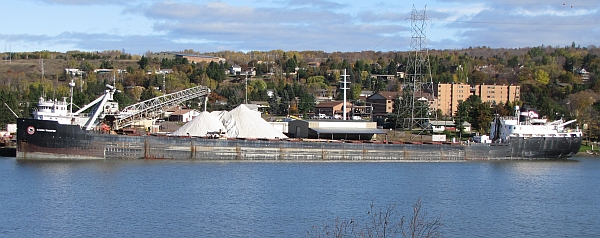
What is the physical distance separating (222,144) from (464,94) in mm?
50893

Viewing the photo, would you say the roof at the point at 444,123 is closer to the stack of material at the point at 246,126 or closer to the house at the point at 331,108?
the house at the point at 331,108

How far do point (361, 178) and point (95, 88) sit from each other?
180 ft

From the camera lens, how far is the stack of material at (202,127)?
4625cm

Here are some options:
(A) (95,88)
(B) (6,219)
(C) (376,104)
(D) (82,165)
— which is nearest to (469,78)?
(C) (376,104)

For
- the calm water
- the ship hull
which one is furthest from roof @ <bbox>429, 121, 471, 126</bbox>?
the calm water

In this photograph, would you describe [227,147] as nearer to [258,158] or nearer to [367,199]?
[258,158]

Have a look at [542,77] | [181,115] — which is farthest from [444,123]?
[542,77]

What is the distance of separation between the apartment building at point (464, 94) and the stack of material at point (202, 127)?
4127 cm

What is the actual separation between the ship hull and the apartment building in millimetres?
34349

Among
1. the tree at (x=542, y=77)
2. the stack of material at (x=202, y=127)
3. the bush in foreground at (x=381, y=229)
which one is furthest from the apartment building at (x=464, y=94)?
the bush in foreground at (x=381, y=229)

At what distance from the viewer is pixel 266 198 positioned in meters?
28.6

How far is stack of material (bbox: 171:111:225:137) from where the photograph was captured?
46250 mm

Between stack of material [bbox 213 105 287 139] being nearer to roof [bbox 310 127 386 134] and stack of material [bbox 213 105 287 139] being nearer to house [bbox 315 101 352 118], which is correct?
roof [bbox 310 127 386 134]

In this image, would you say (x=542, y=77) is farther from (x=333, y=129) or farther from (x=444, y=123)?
(x=333, y=129)
